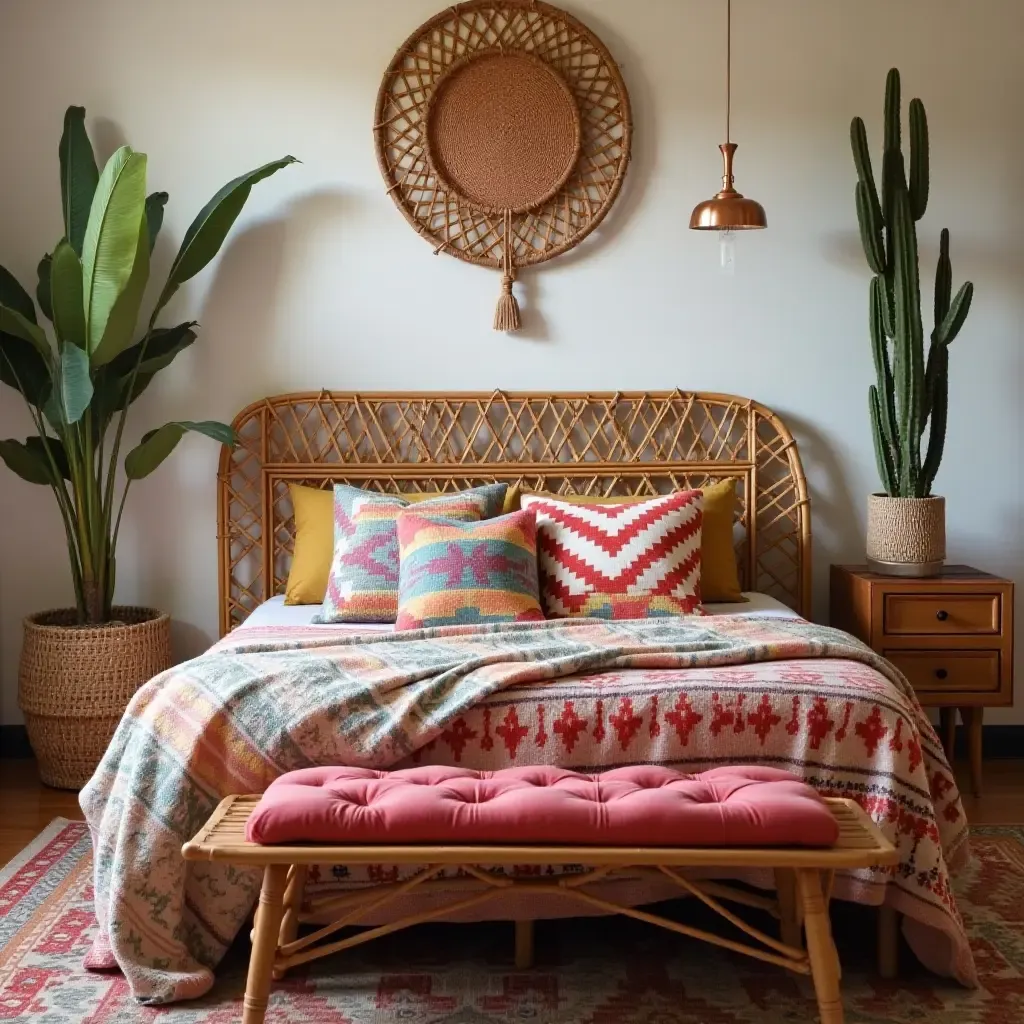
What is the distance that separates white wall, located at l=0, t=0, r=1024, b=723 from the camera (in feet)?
13.6

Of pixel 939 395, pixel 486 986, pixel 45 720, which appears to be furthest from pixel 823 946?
pixel 45 720

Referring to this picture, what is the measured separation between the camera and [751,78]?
418cm

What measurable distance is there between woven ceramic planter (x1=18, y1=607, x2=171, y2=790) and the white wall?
1.15ft

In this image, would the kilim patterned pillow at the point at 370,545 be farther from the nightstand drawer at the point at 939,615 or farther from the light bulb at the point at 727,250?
the nightstand drawer at the point at 939,615

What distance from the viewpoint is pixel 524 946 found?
9.05 ft

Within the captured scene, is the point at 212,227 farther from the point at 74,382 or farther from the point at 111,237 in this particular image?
the point at 74,382

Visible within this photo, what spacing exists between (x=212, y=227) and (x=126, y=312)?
347mm

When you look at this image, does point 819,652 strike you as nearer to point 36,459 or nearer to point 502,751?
point 502,751

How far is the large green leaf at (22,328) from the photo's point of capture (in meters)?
3.71

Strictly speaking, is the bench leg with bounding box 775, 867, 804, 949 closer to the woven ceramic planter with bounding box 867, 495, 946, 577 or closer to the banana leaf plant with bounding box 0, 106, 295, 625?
the woven ceramic planter with bounding box 867, 495, 946, 577

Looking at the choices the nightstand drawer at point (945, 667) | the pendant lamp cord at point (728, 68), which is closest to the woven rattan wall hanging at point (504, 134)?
the pendant lamp cord at point (728, 68)

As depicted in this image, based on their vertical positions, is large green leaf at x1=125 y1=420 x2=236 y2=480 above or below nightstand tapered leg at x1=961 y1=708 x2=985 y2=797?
above

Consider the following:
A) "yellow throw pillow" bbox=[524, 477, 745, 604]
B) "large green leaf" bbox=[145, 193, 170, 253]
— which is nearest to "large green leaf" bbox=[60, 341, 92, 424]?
"large green leaf" bbox=[145, 193, 170, 253]

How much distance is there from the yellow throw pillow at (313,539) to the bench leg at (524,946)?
141 centimetres
